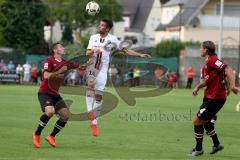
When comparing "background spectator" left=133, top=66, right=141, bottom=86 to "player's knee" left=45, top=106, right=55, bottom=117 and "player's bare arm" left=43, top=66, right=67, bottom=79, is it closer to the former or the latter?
"player's bare arm" left=43, top=66, right=67, bottom=79

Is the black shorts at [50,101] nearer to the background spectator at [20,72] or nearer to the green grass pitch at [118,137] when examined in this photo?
the green grass pitch at [118,137]

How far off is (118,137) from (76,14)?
69.7 metres

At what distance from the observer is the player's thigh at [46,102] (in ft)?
47.5

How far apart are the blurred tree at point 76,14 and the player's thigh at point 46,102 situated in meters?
68.3

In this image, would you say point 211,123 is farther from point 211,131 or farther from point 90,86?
point 90,86

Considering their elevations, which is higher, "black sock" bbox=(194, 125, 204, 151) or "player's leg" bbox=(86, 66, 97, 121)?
"player's leg" bbox=(86, 66, 97, 121)

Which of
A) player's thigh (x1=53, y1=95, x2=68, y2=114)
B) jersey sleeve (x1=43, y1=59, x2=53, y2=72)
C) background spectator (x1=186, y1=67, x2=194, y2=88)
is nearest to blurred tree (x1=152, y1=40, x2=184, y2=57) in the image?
background spectator (x1=186, y1=67, x2=194, y2=88)

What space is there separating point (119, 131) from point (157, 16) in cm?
9622

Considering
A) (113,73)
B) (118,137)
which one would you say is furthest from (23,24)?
(118,137)

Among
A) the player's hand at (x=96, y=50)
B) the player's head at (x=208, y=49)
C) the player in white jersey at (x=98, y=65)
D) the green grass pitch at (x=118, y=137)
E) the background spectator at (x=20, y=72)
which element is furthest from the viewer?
the background spectator at (x=20, y=72)

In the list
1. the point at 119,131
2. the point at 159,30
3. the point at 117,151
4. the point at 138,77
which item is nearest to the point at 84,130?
the point at 119,131

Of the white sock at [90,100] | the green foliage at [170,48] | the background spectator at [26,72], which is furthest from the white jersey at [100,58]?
the green foliage at [170,48]

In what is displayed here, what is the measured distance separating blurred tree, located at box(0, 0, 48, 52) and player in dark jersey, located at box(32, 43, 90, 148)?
56.0 m

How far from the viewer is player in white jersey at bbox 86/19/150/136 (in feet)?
55.7
